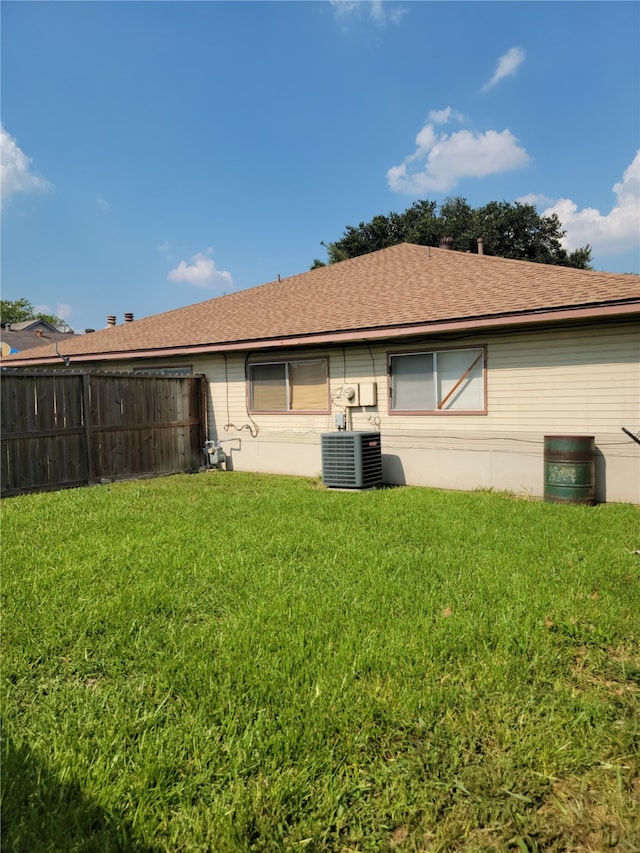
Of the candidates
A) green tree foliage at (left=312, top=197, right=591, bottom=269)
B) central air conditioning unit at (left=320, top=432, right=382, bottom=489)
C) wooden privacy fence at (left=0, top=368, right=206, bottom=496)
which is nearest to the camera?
wooden privacy fence at (left=0, top=368, right=206, bottom=496)

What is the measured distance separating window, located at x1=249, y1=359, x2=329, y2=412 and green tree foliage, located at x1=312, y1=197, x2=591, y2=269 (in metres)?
25.7

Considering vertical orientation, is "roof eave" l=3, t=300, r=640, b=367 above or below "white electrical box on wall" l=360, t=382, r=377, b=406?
above

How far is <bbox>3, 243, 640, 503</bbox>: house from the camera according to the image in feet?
25.0

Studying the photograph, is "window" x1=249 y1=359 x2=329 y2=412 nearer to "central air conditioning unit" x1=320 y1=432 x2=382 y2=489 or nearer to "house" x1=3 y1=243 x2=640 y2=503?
"house" x1=3 y1=243 x2=640 y2=503

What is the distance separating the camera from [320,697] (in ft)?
8.34

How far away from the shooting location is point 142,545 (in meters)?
5.14

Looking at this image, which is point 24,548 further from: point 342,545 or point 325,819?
point 325,819

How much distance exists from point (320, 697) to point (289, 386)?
27.7 ft

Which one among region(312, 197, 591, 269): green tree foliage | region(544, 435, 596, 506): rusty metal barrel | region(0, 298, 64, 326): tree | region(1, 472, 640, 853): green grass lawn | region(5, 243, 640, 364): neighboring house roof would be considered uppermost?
region(0, 298, 64, 326): tree

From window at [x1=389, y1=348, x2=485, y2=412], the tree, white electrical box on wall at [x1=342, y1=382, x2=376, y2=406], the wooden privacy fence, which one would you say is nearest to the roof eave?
window at [x1=389, y1=348, x2=485, y2=412]

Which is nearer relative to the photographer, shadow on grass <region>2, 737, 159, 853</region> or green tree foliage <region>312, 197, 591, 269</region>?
shadow on grass <region>2, 737, 159, 853</region>

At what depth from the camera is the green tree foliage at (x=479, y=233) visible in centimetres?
3444

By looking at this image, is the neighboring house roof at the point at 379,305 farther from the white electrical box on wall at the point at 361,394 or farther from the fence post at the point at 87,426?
the fence post at the point at 87,426

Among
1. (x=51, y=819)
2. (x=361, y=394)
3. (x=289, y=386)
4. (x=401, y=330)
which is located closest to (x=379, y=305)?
(x=401, y=330)
